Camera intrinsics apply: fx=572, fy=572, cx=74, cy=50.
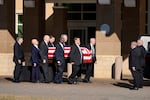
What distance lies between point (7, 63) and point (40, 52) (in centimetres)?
418

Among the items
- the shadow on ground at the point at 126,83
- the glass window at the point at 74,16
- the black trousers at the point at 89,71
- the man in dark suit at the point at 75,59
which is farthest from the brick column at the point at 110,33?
the glass window at the point at 74,16

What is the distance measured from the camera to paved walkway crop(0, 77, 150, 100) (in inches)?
696

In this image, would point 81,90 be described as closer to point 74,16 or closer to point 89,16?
point 74,16

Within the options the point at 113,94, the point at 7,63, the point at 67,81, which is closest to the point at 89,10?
the point at 7,63

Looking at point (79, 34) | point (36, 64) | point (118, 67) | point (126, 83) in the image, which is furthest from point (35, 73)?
point (79, 34)

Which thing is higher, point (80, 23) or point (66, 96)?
point (80, 23)

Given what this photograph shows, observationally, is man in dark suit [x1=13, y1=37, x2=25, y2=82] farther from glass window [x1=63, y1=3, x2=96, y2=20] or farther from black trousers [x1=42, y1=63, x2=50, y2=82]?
glass window [x1=63, y1=3, x2=96, y2=20]

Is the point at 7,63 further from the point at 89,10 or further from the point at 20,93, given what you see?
the point at 89,10

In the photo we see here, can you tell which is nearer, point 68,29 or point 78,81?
point 78,81

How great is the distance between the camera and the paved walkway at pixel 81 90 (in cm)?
1769

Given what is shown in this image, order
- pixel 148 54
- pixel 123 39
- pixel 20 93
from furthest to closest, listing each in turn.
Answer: pixel 123 39
pixel 148 54
pixel 20 93

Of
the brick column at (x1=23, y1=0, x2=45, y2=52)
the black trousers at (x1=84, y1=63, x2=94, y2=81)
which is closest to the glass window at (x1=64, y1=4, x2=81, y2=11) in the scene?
the brick column at (x1=23, y1=0, x2=45, y2=52)

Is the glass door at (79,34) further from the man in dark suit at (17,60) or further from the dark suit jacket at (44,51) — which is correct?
the dark suit jacket at (44,51)

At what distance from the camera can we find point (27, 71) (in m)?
22.5
